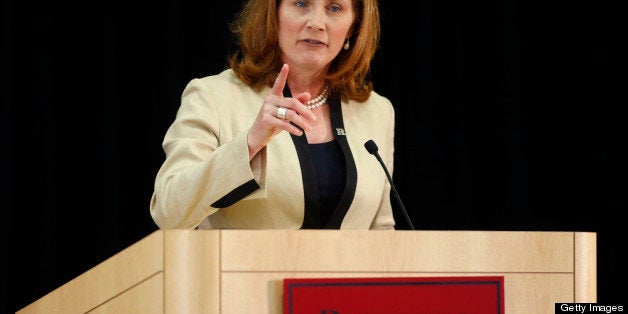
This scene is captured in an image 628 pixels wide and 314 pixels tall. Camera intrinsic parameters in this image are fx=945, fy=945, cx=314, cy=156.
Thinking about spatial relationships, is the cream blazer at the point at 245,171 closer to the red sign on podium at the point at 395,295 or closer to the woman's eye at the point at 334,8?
the woman's eye at the point at 334,8

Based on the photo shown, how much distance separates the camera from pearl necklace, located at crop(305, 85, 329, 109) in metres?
2.35

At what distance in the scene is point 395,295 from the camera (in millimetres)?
1445

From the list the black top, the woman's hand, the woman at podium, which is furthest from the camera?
the black top

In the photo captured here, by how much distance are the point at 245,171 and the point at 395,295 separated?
0.42 metres

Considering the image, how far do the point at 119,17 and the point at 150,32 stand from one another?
0.10 metres

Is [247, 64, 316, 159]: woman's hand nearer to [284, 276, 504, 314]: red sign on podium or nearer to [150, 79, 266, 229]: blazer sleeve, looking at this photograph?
[150, 79, 266, 229]: blazer sleeve

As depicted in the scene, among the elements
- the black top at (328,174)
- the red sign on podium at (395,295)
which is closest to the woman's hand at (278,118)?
the red sign on podium at (395,295)

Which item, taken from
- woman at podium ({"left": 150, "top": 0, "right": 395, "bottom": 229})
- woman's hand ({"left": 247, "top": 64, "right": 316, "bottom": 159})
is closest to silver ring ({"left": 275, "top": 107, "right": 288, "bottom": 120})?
woman's hand ({"left": 247, "top": 64, "right": 316, "bottom": 159})

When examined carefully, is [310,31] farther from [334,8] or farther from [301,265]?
[301,265]

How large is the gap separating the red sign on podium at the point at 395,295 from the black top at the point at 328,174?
2.37 ft

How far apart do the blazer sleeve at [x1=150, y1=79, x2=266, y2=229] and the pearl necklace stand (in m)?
0.27

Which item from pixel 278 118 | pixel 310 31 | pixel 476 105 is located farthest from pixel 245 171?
pixel 476 105

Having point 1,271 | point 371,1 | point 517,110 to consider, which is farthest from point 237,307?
point 517,110

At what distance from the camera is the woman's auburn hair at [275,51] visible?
2.30 meters
